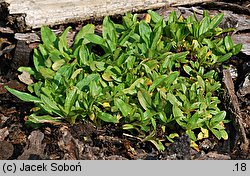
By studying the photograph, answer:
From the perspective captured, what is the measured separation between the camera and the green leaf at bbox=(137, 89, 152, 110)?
441cm

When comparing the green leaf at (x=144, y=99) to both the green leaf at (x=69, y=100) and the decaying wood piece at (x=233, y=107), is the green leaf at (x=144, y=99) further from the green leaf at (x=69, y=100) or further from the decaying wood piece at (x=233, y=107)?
the decaying wood piece at (x=233, y=107)

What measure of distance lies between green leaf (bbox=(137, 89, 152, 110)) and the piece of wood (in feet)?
3.95

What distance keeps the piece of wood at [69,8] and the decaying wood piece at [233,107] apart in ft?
3.60

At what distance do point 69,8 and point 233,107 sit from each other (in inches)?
68.0

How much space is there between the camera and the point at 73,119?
14.6 ft

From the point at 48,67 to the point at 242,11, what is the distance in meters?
1.90

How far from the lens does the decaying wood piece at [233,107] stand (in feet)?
14.6

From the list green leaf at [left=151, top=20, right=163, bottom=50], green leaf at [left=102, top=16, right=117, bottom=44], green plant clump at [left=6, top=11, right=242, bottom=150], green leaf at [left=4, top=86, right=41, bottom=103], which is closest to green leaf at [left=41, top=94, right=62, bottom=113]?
green plant clump at [left=6, top=11, right=242, bottom=150]

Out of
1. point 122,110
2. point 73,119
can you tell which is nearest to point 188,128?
point 122,110

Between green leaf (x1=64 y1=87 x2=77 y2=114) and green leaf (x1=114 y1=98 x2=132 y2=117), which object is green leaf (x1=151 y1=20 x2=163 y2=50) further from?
green leaf (x1=64 y1=87 x2=77 y2=114)

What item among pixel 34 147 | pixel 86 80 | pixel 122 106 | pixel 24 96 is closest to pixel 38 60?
pixel 24 96

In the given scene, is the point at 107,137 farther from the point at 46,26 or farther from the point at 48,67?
the point at 46,26

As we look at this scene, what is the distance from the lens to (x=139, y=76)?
469 cm
